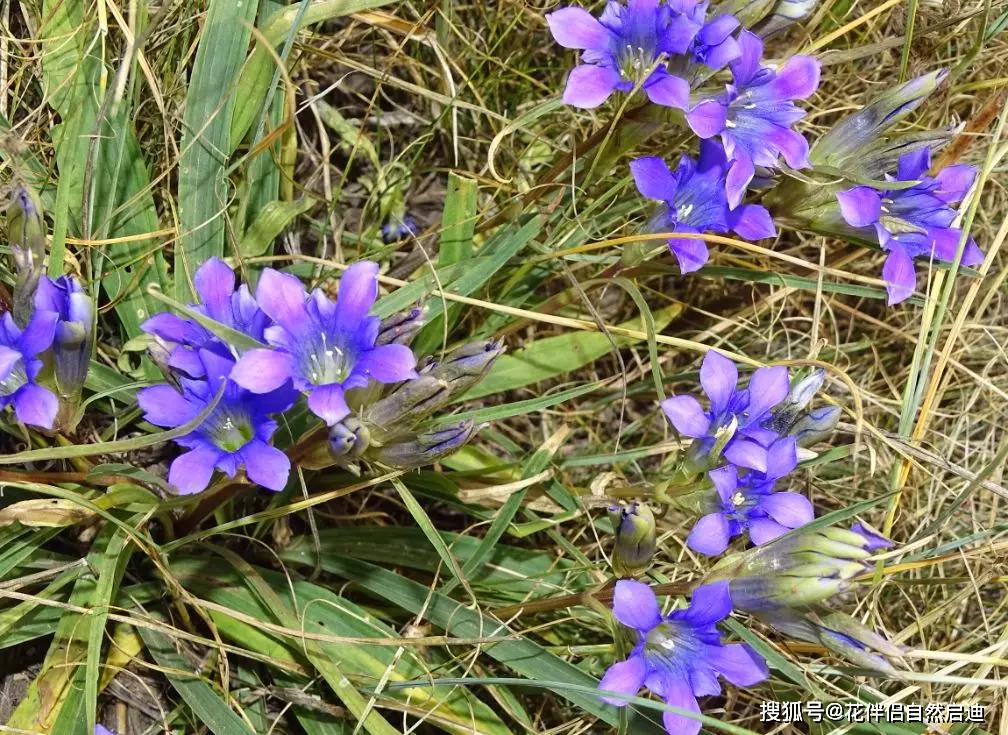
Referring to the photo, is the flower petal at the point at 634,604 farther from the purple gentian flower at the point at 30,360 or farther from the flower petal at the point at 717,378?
the purple gentian flower at the point at 30,360

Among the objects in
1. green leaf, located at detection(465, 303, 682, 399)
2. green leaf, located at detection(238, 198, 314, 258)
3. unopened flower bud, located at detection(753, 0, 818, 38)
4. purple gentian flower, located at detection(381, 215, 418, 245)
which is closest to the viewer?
unopened flower bud, located at detection(753, 0, 818, 38)

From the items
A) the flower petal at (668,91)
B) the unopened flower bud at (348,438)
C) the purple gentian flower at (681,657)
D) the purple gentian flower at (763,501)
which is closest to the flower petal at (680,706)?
the purple gentian flower at (681,657)

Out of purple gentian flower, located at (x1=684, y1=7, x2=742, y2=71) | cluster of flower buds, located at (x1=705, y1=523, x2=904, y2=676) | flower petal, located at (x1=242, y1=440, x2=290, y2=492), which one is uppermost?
purple gentian flower, located at (x1=684, y1=7, x2=742, y2=71)

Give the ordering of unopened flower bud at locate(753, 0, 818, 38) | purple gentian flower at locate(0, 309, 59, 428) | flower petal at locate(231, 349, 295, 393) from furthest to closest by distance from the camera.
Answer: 1. unopened flower bud at locate(753, 0, 818, 38)
2. purple gentian flower at locate(0, 309, 59, 428)
3. flower petal at locate(231, 349, 295, 393)

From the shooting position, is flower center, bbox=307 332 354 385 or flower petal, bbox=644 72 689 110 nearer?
flower center, bbox=307 332 354 385

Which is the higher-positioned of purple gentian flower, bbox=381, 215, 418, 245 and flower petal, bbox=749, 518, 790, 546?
purple gentian flower, bbox=381, 215, 418, 245

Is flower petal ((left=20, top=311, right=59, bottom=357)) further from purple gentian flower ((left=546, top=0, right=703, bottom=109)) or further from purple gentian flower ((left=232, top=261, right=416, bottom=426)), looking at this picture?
purple gentian flower ((left=546, top=0, right=703, bottom=109))

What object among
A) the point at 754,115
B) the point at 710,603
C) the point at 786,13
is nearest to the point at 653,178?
the point at 754,115

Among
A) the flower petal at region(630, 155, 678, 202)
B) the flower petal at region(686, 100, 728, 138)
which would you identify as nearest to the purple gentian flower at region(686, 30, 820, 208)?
the flower petal at region(686, 100, 728, 138)
